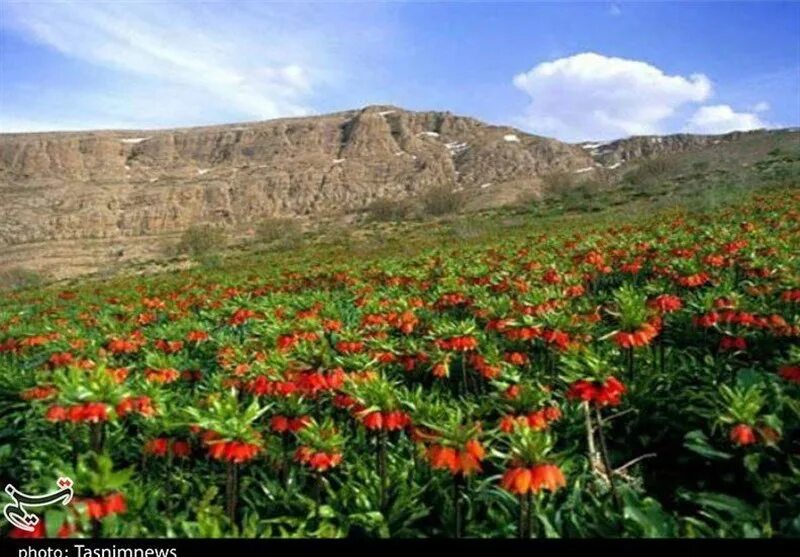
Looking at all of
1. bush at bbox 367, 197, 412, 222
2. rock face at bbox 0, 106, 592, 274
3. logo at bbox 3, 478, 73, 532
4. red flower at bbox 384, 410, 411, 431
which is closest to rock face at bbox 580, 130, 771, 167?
rock face at bbox 0, 106, 592, 274

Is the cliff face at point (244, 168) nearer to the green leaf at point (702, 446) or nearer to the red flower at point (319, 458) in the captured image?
the green leaf at point (702, 446)

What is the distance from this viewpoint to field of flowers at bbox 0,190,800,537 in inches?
127

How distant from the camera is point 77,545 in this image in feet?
8.51

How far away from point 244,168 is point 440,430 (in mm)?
152696

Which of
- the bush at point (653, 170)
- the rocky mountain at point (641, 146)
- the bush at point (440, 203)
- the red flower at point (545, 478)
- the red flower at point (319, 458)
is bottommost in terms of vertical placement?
the red flower at point (319, 458)

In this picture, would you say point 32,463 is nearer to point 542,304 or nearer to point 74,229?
point 542,304

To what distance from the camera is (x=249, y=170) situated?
5738 inches

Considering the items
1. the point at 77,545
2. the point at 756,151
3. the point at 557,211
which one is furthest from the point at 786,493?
the point at 756,151

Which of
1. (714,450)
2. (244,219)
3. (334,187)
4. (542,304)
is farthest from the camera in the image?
(334,187)

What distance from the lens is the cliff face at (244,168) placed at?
122 m

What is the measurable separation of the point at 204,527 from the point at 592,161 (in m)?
160

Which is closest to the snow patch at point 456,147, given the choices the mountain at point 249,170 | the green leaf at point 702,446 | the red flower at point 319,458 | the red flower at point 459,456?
the mountain at point 249,170

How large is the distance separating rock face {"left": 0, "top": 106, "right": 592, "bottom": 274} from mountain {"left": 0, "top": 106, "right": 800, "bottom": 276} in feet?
0.86

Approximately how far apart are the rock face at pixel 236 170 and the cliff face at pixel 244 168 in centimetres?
28
